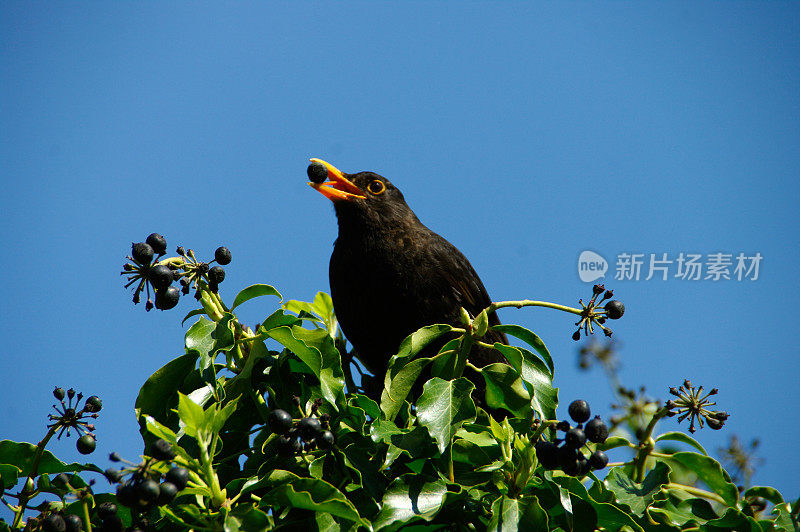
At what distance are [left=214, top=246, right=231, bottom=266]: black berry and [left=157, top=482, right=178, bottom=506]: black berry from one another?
37.0 inches

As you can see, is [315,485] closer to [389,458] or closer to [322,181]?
[389,458]

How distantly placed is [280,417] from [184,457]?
34 cm

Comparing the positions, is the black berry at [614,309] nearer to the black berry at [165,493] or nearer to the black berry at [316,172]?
the black berry at [165,493]

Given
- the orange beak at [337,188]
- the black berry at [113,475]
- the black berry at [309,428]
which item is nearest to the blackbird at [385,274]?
the orange beak at [337,188]

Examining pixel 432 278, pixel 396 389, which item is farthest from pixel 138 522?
pixel 432 278

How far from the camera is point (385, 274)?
443 centimetres

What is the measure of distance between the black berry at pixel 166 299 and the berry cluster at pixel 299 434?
54 cm

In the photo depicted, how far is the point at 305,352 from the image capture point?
255cm

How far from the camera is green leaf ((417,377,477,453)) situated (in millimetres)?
2344

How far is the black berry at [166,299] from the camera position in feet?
8.14

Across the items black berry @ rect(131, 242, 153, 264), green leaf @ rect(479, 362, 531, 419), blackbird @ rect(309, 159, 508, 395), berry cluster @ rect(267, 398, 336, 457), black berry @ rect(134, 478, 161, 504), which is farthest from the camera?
blackbird @ rect(309, 159, 508, 395)

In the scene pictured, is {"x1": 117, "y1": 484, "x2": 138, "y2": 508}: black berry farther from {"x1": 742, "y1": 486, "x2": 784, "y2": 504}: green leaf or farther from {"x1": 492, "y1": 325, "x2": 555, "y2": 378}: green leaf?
{"x1": 742, "y1": 486, "x2": 784, "y2": 504}: green leaf

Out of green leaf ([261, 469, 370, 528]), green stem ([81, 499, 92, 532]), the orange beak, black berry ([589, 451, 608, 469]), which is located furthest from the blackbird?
green stem ([81, 499, 92, 532])

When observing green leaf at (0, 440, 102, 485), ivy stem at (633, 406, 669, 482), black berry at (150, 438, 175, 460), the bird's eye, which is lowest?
black berry at (150, 438, 175, 460)
